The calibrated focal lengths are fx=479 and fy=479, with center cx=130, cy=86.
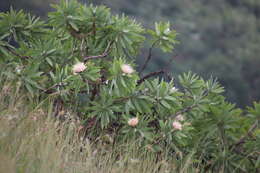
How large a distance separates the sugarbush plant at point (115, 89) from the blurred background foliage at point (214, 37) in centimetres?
2240

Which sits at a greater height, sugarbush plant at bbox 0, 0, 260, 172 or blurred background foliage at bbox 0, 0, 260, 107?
blurred background foliage at bbox 0, 0, 260, 107

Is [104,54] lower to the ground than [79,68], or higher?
higher

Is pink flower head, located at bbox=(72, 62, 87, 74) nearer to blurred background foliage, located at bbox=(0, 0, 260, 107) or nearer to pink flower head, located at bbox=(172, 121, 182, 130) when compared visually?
pink flower head, located at bbox=(172, 121, 182, 130)

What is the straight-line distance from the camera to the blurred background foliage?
3045 centimetres

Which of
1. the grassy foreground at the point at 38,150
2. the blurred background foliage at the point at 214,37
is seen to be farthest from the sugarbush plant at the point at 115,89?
the blurred background foliage at the point at 214,37

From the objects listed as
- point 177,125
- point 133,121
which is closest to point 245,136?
point 177,125

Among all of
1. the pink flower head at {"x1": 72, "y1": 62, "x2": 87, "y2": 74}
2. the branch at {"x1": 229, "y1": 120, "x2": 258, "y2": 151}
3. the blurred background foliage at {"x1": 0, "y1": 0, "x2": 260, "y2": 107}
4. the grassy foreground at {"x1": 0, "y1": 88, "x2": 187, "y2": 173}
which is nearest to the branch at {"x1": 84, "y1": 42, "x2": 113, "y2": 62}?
the pink flower head at {"x1": 72, "y1": 62, "x2": 87, "y2": 74}

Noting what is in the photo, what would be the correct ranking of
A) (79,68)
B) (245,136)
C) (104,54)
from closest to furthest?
(79,68) < (104,54) < (245,136)

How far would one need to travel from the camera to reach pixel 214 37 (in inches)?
1391

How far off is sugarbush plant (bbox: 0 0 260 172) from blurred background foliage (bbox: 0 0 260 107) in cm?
2240

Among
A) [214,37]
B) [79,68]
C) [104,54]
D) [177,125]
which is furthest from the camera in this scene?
[214,37]

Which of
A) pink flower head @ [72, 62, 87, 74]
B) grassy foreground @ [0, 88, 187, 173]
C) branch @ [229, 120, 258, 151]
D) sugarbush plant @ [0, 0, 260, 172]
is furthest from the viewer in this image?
branch @ [229, 120, 258, 151]

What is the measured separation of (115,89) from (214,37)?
104 ft

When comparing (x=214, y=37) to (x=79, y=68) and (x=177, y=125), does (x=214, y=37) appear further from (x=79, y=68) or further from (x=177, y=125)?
(x=79, y=68)
